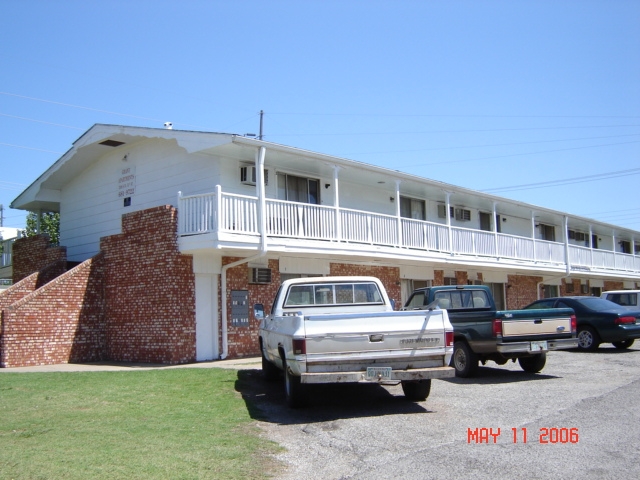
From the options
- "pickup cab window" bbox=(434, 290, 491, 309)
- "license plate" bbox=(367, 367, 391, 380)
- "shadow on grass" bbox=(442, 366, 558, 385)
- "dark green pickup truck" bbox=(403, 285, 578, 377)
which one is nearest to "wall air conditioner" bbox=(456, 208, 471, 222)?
"pickup cab window" bbox=(434, 290, 491, 309)

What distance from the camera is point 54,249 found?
65.8ft

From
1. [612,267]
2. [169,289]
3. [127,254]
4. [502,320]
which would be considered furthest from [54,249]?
[612,267]

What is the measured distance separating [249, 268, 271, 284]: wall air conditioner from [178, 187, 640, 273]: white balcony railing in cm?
141

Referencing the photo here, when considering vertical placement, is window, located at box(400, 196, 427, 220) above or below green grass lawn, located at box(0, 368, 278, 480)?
above

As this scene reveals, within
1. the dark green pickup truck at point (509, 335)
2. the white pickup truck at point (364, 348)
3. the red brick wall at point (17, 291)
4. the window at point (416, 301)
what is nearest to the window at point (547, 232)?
the window at point (416, 301)

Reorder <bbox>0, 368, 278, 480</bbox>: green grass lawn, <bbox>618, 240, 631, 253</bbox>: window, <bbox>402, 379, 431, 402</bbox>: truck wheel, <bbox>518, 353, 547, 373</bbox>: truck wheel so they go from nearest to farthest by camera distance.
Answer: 1. <bbox>0, 368, 278, 480</bbox>: green grass lawn
2. <bbox>402, 379, 431, 402</bbox>: truck wheel
3. <bbox>518, 353, 547, 373</bbox>: truck wheel
4. <bbox>618, 240, 631, 253</bbox>: window

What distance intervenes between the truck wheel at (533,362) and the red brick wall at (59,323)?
10.6 m

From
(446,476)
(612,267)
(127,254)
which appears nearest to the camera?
(446,476)

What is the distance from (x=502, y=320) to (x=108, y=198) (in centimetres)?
1318

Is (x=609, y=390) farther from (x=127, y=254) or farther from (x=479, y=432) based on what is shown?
(x=127, y=254)

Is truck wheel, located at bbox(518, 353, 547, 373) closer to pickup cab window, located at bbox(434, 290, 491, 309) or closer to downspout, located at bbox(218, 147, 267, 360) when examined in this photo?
pickup cab window, located at bbox(434, 290, 491, 309)

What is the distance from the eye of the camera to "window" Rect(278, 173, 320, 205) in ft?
60.8

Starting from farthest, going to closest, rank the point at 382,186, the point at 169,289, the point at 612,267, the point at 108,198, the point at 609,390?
the point at 612,267
the point at 382,186
the point at 108,198
the point at 169,289
the point at 609,390

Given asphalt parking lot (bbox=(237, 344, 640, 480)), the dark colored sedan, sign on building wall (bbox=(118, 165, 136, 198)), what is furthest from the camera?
sign on building wall (bbox=(118, 165, 136, 198))
